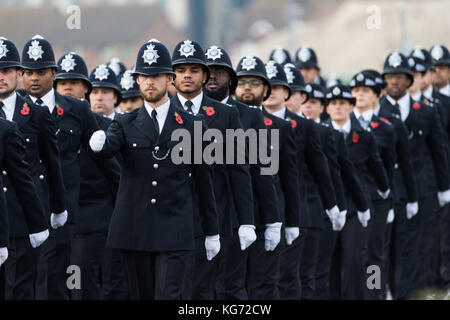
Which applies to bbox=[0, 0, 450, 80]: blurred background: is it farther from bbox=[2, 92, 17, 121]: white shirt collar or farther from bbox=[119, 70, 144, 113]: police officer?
bbox=[2, 92, 17, 121]: white shirt collar

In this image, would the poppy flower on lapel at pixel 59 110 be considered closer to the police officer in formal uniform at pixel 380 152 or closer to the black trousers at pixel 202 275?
the black trousers at pixel 202 275

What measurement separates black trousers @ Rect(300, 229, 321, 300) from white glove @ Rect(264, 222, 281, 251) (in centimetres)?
177

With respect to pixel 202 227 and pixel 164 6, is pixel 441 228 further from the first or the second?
pixel 164 6

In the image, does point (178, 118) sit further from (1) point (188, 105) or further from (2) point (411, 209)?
(2) point (411, 209)

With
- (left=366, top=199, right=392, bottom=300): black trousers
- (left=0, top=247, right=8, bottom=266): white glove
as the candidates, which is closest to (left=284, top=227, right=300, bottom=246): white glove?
(left=366, top=199, right=392, bottom=300): black trousers

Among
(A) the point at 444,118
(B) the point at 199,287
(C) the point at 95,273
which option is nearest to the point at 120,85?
(C) the point at 95,273

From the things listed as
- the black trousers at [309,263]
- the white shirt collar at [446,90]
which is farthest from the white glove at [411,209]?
the white shirt collar at [446,90]

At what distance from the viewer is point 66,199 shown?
461 inches

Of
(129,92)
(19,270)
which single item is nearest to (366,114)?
(129,92)

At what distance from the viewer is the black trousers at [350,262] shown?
1422 cm

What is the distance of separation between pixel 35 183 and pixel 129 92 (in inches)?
152

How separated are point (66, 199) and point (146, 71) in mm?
A: 2290

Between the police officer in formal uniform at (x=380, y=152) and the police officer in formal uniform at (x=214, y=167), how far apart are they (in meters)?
3.98

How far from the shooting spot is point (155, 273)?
967cm
